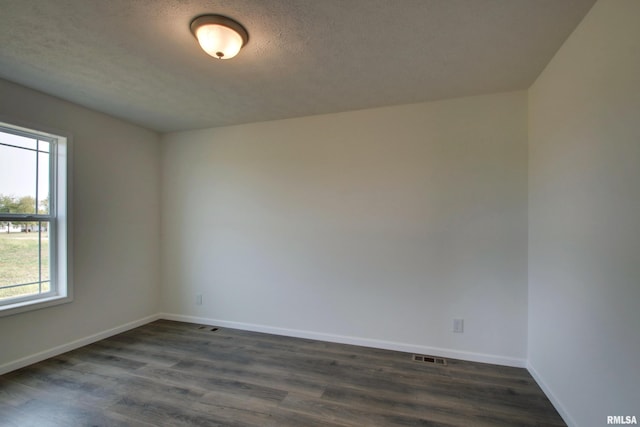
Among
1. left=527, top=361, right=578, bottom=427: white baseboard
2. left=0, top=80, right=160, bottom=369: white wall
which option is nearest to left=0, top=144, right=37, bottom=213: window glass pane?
left=0, top=80, right=160, bottom=369: white wall

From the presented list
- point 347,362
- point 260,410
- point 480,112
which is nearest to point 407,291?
point 347,362

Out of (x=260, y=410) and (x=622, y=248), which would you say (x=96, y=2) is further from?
(x=622, y=248)

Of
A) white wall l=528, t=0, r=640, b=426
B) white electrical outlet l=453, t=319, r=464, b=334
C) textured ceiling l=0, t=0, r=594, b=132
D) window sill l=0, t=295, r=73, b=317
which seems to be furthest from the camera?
white electrical outlet l=453, t=319, r=464, b=334

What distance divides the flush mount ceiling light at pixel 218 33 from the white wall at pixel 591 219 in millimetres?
1993

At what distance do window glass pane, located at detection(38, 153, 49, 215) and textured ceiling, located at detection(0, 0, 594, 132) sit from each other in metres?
0.66

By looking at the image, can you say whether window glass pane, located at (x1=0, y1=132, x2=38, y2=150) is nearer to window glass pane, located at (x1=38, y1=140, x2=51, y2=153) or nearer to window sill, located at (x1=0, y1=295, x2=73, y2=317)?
window glass pane, located at (x1=38, y1=140, x2=51, y2=153)

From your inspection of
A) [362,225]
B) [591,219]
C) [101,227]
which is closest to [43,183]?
[101,227]

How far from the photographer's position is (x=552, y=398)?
206cm

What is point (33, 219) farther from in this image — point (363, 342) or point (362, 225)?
point (363, 342)

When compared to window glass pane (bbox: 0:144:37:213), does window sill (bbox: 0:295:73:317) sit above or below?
below

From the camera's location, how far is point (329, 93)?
2.72 m

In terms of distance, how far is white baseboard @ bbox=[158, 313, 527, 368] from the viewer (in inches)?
105

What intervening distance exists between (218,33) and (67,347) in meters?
3.32

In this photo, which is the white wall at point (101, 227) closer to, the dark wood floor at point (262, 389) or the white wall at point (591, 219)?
the dark wood floor at point (262, 389)
